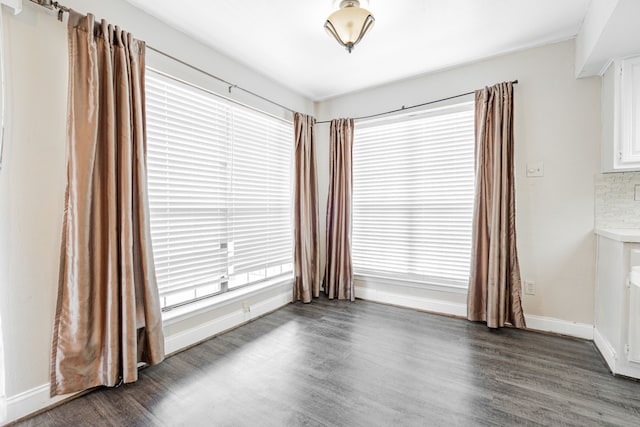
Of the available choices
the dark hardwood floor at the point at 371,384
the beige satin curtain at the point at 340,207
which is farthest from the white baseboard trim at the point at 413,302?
the dark hardwood floor at the point at 371,384

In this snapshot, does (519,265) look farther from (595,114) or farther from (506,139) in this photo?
(595,114)

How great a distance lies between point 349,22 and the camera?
6.32 feet

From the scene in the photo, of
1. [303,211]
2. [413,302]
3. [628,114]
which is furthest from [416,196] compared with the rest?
[628,114]

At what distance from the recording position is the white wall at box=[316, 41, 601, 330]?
2.52m

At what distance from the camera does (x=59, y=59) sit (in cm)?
176

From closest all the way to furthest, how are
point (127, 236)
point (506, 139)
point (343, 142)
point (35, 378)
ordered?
A: 1. point (35, 378)
2. point (127, 236)
3. point (506, 139)
4. point (343, 142)

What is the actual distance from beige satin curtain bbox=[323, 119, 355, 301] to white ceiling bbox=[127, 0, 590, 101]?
77 cm

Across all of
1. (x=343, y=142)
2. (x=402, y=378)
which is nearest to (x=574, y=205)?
(x=402, y=378)

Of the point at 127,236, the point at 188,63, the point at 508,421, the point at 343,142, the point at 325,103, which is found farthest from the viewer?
the point at 325,103

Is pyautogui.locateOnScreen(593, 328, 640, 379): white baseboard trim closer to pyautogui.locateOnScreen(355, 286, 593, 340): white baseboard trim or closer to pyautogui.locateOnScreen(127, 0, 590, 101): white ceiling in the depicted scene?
pyautogui.locateOnScreen(355, 286, 593, 340): white baseboard trim

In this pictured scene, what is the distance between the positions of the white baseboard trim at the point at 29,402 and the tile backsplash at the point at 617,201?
4230 millimetres

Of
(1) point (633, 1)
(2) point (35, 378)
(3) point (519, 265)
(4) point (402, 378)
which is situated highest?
(1) point (633, 1)

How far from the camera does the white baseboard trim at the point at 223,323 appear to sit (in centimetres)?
238

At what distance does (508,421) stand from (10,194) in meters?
3.05
